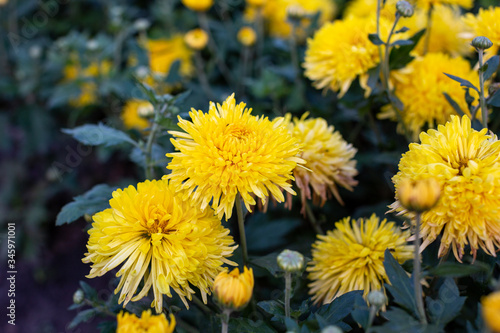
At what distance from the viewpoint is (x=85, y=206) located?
3.97 ft

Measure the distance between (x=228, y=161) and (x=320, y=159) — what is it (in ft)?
1.10

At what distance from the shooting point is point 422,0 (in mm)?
1472

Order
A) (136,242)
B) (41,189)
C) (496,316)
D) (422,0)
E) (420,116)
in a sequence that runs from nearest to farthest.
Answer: (496,316) < (136,242) < (420,116) < (422,0) < (41,189)

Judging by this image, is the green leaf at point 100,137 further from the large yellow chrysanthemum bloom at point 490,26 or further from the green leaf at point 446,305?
the large yellow chrysanthemum bloom at point 490,26

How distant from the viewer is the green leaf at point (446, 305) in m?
0.91

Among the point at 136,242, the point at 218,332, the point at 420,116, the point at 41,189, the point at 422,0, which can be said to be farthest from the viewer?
the point at 41,189

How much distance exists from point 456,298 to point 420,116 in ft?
2.01

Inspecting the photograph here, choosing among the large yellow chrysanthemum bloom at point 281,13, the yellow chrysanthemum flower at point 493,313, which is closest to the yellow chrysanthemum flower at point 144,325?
the yellow chrysanthemum flower at point 493,313

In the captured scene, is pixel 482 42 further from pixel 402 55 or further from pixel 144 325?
pixel 144 325

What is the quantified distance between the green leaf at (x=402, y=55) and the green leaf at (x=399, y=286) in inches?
25.7

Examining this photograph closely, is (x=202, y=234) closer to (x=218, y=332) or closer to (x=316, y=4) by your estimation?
(x=218, y=332)

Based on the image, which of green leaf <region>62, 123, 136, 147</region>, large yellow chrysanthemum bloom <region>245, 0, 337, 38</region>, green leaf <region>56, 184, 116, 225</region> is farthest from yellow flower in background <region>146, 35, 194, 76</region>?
green leaf <region>56, 184, 116, 225</region>

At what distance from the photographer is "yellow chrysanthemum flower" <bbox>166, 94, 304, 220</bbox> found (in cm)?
96

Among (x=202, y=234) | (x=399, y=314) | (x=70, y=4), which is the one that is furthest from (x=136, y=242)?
(x=70, y=4)
